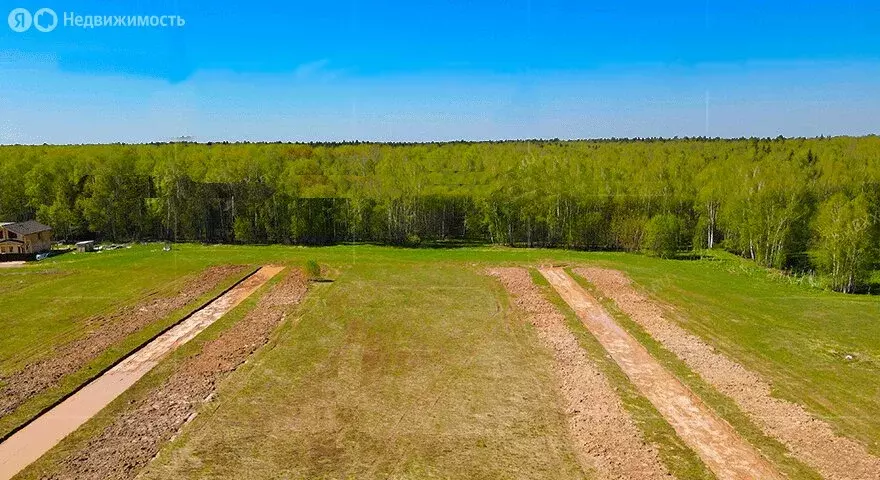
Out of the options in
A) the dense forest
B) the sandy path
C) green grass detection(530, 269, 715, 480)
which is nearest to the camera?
green grass detection(530, 269, 715, 480)

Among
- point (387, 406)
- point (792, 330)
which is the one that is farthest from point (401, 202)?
point (387, 406)

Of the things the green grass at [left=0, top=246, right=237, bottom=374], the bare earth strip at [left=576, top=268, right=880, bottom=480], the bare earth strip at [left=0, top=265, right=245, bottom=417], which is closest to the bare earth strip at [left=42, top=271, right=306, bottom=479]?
the bare earth strip at [left=0, top=265, right=245, bottom=417]

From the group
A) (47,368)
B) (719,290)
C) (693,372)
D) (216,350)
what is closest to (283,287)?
(216,350)

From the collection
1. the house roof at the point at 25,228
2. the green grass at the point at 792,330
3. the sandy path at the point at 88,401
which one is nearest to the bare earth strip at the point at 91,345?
the sandy path at the point at 88,401

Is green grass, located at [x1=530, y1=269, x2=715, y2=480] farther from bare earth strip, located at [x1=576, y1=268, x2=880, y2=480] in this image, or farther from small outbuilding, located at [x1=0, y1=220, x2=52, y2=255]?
small outbuilding, located at [x1=0, y1=220, x2=52, y2=255]

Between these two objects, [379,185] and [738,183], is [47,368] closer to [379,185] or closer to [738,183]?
[379,185]

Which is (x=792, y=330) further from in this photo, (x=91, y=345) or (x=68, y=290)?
(x=68, y=290)

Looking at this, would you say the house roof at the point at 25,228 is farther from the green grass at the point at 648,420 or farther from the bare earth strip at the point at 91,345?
the green grass at the point at 648,420
